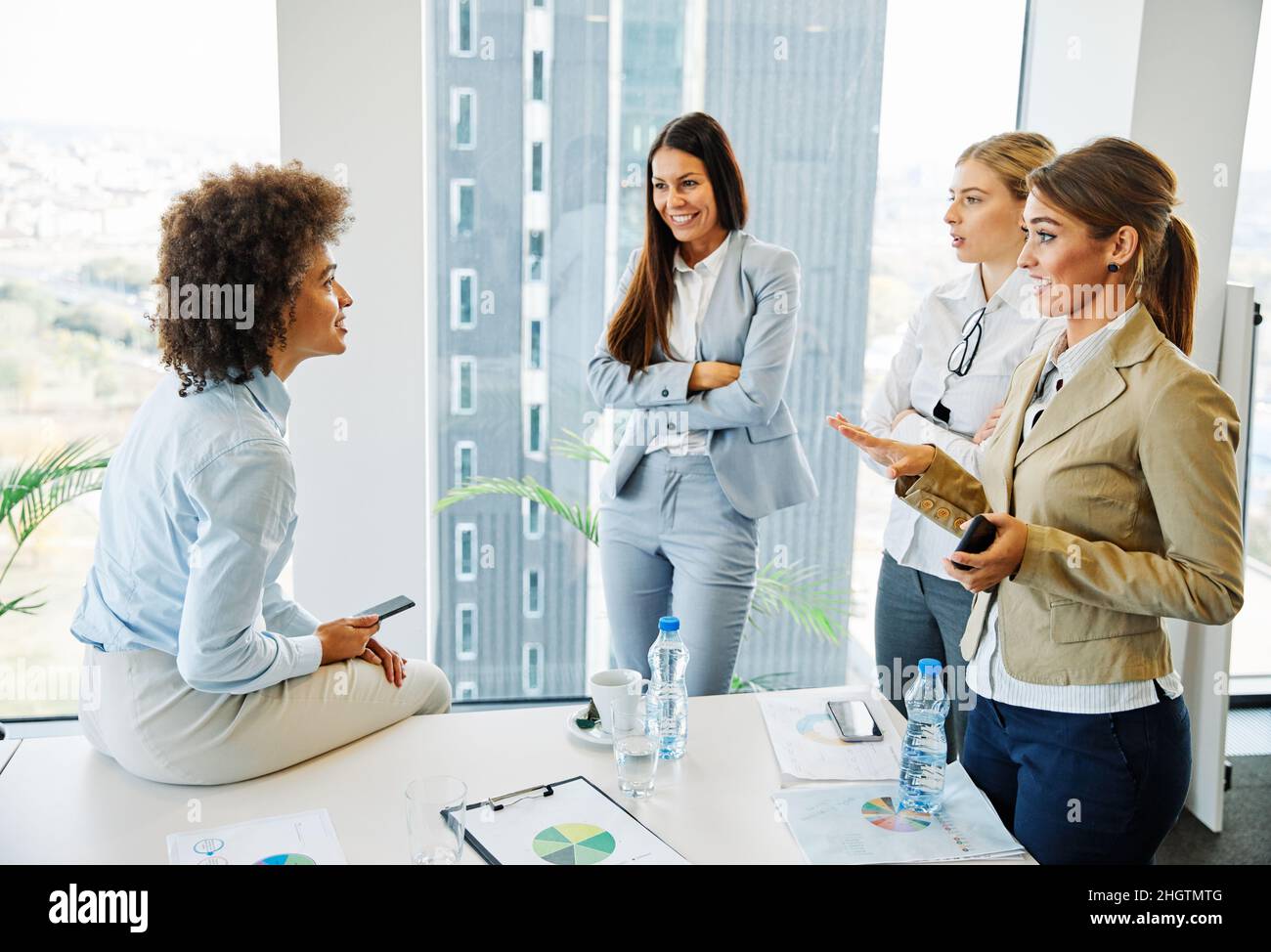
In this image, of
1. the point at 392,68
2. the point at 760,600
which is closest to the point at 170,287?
the point at 392,68

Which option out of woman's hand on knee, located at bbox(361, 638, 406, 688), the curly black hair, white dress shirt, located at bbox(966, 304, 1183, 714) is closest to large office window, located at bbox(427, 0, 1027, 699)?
the curly black hair

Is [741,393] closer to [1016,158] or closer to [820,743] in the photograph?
[1016,158]

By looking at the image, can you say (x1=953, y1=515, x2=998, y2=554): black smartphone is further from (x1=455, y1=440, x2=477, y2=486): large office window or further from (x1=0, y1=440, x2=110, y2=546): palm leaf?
(x1=0, y1=440, x2=110, y2=546): palm leaf

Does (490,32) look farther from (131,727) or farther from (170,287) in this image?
(131,727)

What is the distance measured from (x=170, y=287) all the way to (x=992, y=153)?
1798 millimetres

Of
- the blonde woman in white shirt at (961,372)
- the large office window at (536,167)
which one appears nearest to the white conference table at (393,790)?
the blonde woman in white shirt at (961,372)

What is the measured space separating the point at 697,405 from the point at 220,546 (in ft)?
4.26

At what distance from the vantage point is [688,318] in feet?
8.72

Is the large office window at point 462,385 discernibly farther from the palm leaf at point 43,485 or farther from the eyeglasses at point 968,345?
the eyeglasses at point 968,345

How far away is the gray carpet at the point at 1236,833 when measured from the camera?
287 centimetres

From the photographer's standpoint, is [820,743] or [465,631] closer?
[820,743]

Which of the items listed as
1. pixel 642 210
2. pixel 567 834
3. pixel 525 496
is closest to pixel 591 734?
pixel 567 834
